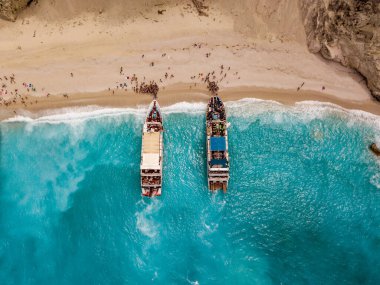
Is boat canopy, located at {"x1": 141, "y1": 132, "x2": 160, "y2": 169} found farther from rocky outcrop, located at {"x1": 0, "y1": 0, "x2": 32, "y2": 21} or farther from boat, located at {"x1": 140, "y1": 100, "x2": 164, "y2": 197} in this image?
rocky outcrop, located at {"x1": 0, "y1": 0, "x2": 32, "y2": 21}

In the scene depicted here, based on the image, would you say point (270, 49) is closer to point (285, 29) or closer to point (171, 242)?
point (285, 29)

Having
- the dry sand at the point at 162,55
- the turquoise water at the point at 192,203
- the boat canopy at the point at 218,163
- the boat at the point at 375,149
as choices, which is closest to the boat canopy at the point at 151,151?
the turquoise water at the point at 192,203

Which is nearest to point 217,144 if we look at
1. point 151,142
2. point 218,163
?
point 218,163

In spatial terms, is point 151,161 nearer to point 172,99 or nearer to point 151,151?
point 151,151

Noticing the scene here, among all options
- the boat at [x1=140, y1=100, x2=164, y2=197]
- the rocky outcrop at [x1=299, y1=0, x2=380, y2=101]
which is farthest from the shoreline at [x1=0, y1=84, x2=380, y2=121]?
the rocky outcrop at [x1=299, y1=0, x2=380, y2=101]

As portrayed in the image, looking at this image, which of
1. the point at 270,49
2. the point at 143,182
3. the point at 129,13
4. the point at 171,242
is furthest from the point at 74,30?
the point at 171,242
